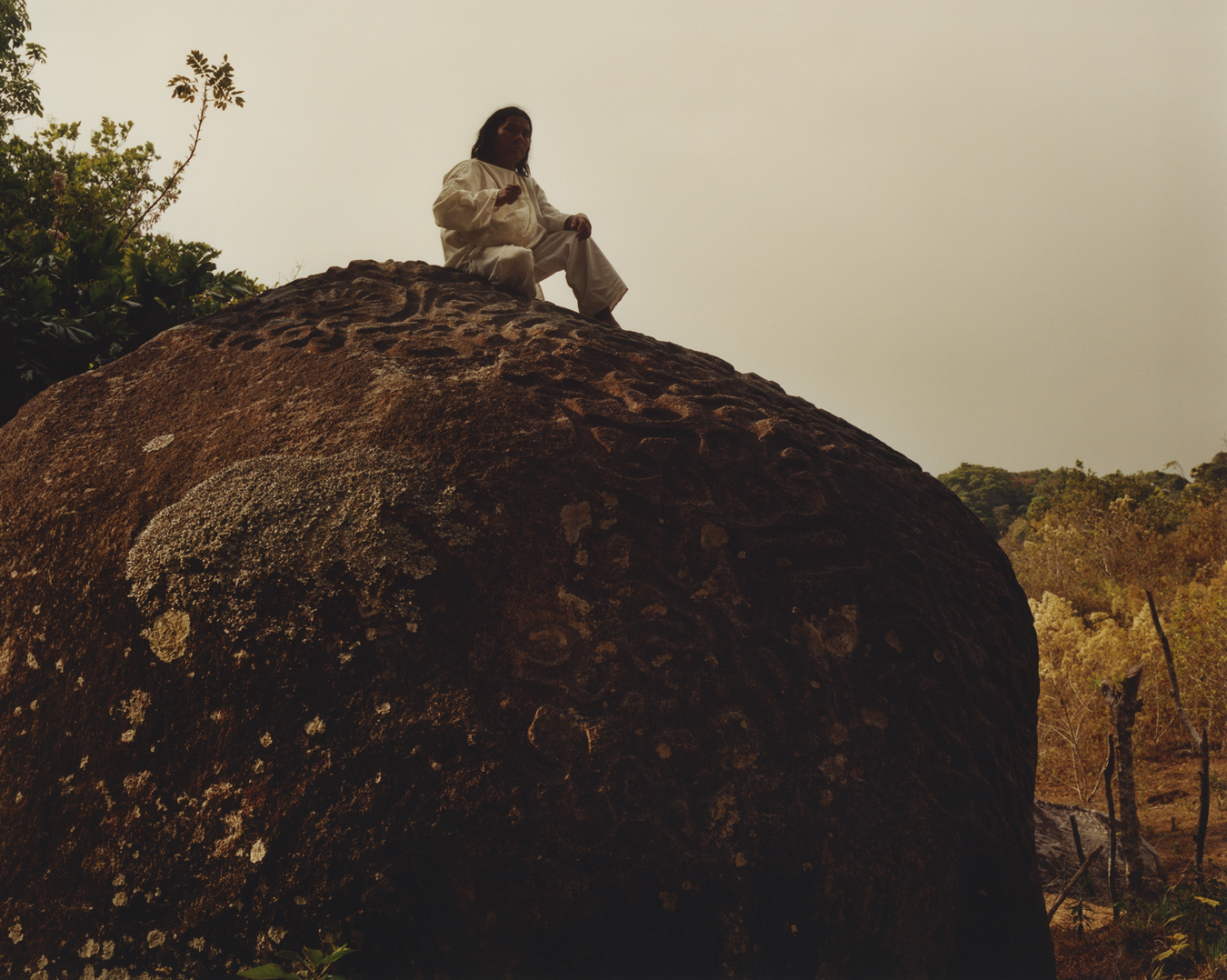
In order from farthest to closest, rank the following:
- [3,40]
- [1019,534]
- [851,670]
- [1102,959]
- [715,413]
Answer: [1019,534], [3,40], [1102,959], [715,413], [851,670]

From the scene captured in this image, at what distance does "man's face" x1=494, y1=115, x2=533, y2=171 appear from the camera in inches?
143

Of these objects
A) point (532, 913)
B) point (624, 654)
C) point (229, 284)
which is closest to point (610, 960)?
point (532, 913)

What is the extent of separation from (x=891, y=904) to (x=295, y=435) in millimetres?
1555

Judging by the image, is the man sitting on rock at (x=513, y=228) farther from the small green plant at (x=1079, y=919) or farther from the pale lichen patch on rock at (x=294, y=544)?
the small green plant at (x=1079, y=919)

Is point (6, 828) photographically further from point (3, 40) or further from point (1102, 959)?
point (3, 40)

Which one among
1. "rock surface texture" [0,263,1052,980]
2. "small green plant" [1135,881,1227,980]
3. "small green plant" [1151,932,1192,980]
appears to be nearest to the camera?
"rock surface texture" [0,263,1052,980]

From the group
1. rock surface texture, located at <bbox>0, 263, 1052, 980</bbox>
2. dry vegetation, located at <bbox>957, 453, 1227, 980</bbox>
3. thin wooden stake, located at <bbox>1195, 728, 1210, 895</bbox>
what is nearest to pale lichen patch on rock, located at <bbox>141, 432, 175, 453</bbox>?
rock surface texture, located at <bbox>0, 263, 1052, 980</bbox>

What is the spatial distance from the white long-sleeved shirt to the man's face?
12 cm

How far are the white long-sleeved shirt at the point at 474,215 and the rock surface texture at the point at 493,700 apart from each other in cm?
131

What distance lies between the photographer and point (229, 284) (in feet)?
17.3

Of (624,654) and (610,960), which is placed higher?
(624,654)

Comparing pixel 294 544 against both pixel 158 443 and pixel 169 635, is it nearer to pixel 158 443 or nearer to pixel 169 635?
pixel 169 635

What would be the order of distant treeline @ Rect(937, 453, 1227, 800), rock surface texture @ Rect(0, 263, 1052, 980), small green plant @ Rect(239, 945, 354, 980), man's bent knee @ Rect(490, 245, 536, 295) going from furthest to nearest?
distant treeline @ Rect(937, 453, 1227, 800) → man's bent knee @ Rect(490, 245, 536, 295) → rock surface texture @ Rect(0, 263, 1052, 980) → small green plant @ Rect(239, 945, 354, 980)

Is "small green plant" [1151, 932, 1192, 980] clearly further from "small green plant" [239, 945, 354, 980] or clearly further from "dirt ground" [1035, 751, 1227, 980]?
"small green plant" [239, 945, 354, 980]
